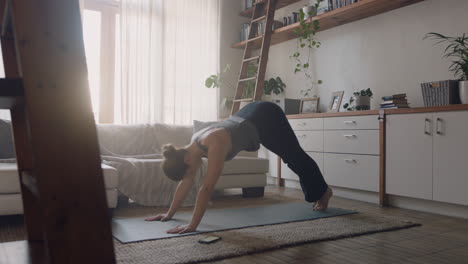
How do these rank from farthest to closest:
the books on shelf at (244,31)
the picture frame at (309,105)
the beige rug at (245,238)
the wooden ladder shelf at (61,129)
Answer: the books on shelf at (244,31) → the picture frame at (309,105) → the beige rug at (245,238) → the wooden ladder shelf at (61,129)

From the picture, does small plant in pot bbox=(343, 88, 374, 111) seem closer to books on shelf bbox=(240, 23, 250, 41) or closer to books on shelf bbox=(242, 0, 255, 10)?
books on shelf bbox=(240, 23, 250, 41)

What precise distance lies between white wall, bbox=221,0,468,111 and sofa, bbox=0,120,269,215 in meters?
1.34

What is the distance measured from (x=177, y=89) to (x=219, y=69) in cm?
71

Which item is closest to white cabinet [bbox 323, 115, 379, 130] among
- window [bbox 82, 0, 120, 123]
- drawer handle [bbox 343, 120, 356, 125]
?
drawer handle [bbox 343, 120, 356, 125]

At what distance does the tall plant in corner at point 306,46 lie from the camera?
433 centimetres

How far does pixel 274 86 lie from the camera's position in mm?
5043

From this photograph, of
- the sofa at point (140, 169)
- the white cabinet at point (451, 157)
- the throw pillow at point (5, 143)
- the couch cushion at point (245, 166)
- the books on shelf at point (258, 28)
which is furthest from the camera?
the books on shelf at point (258, 28)

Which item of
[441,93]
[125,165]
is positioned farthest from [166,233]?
[441,93]

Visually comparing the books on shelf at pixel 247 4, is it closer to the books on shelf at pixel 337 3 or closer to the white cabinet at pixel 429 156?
the books on shelf at pixel 337 3

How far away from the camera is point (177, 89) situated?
16.7ft

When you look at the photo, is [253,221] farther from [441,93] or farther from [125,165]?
[441,93]

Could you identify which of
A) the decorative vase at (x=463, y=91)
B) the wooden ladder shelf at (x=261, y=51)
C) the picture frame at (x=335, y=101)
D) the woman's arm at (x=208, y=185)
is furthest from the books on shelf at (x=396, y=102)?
the woman's arm at (x=208, y=185)

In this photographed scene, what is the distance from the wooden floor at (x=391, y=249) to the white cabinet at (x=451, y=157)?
22cm

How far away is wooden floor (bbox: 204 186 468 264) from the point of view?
6.12 ft
